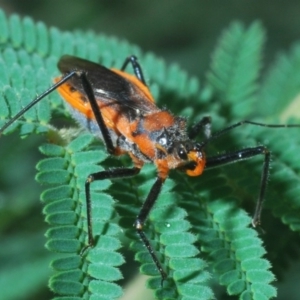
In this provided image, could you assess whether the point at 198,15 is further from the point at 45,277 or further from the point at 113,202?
the point at 113,202

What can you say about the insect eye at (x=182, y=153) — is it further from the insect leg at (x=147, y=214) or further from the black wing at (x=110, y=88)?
the black wing at (x=110, y=88)

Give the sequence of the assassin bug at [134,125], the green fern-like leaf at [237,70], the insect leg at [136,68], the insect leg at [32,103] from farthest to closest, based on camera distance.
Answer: the green fern-like leaf at [237,70]
the insect leg at [136,68]
the assassin bug at [134,125]
the insect leg at [32,103]

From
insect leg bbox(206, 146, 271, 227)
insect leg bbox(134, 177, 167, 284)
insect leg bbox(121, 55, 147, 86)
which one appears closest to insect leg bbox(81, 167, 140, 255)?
insect leg bbox(134, 177, 167, 284)

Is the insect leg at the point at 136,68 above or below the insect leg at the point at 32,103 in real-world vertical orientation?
above

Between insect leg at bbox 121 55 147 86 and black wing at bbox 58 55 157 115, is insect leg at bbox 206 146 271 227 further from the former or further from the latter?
insect leg at bbox 121 55 147 86

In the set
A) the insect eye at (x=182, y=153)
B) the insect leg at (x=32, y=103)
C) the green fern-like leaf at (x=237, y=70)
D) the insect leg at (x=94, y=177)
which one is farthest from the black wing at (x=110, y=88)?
the green fern-like leaf at (x=237, y=70)

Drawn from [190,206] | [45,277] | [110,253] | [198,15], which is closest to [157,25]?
[198,15]

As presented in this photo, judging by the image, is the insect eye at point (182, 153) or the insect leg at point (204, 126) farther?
the insect leg at point (204, 126)
